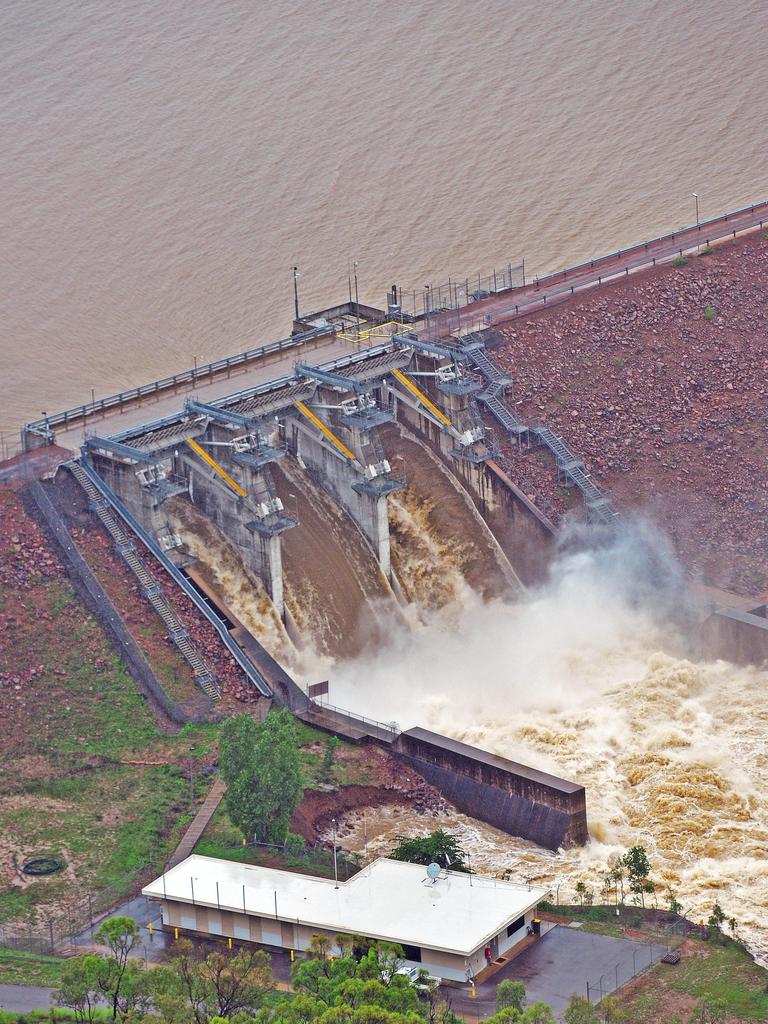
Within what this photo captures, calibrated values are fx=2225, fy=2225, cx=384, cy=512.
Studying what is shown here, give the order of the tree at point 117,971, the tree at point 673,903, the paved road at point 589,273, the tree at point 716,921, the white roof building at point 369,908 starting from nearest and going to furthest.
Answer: the tree at point 117,971, the white roof building at point 369,908, the tree at point 716,921, the tree at point 673,903, the paved road at point 589,273

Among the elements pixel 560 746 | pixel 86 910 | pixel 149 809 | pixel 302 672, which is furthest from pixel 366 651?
pixel 86 910

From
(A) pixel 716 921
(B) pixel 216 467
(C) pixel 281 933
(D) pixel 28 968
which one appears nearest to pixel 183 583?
(B) pixel 216 467

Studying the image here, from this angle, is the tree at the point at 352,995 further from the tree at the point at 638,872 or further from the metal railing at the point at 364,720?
the metal railing at the point at 364,720

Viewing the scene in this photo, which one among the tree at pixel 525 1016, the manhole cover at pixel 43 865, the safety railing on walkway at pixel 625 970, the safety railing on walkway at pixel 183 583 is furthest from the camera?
the safety railing on walkway at pixel 183 583

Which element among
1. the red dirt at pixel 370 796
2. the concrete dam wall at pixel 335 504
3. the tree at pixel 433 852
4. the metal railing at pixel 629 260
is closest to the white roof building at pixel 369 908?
the tree at pixel 433 852

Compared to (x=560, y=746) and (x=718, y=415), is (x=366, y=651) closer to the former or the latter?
(x=560, y=746)

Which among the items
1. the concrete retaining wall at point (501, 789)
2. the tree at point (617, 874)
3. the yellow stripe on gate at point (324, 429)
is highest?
the yellow stripe on gate at point (324, 429)
